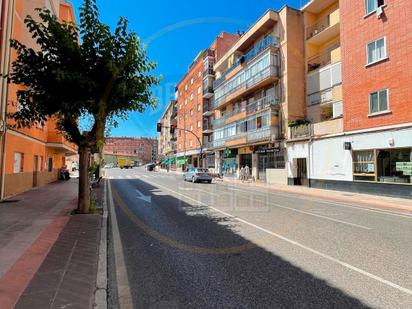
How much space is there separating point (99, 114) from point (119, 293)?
587cm

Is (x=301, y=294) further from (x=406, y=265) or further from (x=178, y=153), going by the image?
(x=178, y=153)

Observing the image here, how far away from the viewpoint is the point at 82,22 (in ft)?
26.9

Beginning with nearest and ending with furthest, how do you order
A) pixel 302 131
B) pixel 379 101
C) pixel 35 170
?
1. pixel 379 101
2. pixel 35 170
3. pixel 302 131

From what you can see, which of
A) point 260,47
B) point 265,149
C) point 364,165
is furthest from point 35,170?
point 260,47

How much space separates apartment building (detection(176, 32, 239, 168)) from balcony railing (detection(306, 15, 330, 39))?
62.2 ft

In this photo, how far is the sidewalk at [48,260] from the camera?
349 centimetres

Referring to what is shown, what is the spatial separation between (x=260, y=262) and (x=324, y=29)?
23.5 metres

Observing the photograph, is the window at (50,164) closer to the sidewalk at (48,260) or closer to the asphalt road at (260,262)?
the sidewalk at (48,260)

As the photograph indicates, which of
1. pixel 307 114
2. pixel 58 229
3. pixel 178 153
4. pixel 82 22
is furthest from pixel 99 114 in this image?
pixel 178 153

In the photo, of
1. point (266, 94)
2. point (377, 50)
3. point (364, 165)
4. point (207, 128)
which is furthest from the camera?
point (207, 128)

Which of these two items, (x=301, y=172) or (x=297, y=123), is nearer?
(x=301, y=172)

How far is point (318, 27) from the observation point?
2531cm

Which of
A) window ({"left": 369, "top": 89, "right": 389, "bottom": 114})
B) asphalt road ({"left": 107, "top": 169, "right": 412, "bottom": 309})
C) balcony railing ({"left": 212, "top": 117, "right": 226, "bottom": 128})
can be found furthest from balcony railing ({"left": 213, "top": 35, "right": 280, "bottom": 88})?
asphalt road ({"left": 107, "top": 169, "right": 412, "bottom": 309})

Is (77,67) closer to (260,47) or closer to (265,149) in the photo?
(265,149)
